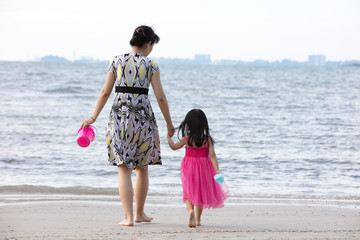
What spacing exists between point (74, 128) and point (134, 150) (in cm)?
954

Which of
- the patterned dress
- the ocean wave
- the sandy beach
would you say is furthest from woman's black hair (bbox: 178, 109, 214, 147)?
the ocean wave

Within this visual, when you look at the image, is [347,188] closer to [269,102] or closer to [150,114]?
[150,114]

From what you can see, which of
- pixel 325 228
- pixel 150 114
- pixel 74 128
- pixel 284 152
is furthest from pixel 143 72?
pixel 74 128

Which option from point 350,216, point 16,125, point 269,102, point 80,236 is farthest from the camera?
point 269,102

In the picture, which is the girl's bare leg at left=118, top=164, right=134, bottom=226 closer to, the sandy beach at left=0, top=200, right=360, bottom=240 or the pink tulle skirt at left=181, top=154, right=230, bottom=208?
the sandy beach at left=0, top=200, right=360, bottom=240

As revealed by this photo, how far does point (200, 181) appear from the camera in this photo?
14.2ft

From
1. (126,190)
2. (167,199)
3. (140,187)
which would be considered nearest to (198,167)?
(140,187)

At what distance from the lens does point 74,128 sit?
44.1 feet

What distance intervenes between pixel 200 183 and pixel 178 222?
0.47m

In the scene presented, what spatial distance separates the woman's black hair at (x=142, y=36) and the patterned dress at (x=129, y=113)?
11 cm

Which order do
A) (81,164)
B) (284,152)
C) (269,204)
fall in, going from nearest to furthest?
(269,204) → (81,164) → (284,152)

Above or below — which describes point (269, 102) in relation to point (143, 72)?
below

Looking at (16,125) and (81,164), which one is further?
(16,125)

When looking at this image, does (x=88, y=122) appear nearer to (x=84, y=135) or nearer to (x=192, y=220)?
(x=84, y=135)
